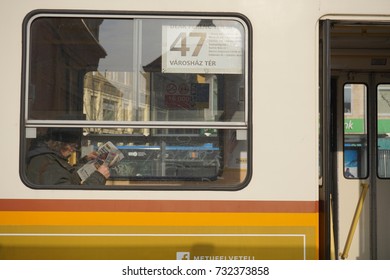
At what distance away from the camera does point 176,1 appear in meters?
3.59

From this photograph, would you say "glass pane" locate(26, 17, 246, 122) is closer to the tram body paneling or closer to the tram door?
the tram body paneling

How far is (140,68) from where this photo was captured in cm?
360

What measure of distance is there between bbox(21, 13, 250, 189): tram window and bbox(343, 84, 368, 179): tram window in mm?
2692

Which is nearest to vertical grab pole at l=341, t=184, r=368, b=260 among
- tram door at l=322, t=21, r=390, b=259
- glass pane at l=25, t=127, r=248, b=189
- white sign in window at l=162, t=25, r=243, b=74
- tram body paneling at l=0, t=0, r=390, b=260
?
tram door at l=322, t=21, r=390, b=259

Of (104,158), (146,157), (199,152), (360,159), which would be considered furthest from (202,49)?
(360,159)

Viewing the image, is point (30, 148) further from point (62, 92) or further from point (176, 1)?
point (176, 1)

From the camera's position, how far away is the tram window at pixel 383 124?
19.2ft

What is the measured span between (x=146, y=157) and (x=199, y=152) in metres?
0.36

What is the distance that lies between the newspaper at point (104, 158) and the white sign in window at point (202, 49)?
2.17 feet

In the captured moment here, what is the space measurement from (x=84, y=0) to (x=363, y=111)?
3558 mm

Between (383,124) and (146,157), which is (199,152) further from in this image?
(383,124)

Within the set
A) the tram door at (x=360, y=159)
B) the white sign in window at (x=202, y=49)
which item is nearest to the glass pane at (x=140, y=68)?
the white sign in window at (x=202, y=49)

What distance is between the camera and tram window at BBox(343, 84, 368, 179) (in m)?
5.89
